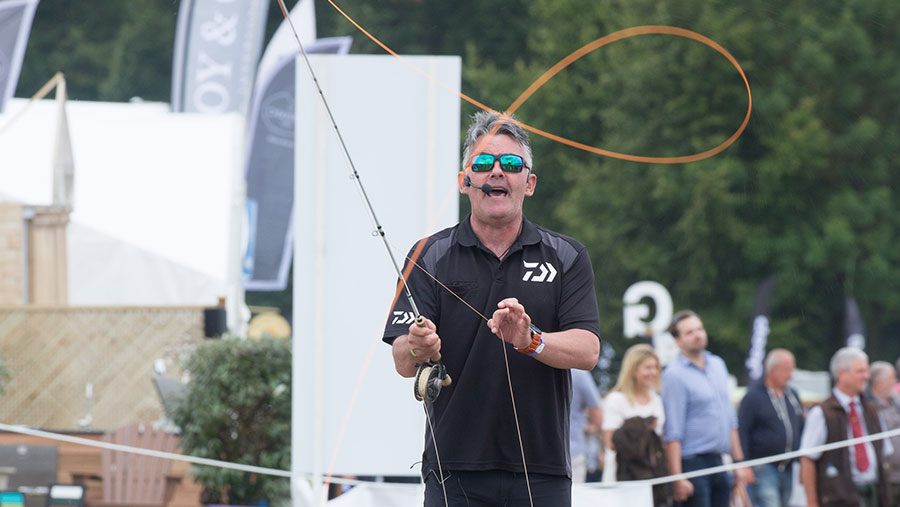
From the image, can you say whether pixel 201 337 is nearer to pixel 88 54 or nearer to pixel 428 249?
pixel 428 249

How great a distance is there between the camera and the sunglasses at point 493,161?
4051mm

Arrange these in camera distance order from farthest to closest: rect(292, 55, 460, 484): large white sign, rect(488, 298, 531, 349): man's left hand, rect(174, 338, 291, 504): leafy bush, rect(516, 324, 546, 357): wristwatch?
rect(174, 338, 291, 504): leafy bush < rect(292, 55, 460, 484): large white sign < rect(516, 324, 546, 357): wristwatch < rect(488, 298, 531, 349): man's left hand

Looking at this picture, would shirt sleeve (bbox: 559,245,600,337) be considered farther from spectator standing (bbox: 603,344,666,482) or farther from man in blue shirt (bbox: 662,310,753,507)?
spectator standing (bbox: 603,344,666,482)

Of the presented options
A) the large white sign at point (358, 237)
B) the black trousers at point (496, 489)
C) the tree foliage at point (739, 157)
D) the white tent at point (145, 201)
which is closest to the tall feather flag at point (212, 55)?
the white tent at point (145, 201)

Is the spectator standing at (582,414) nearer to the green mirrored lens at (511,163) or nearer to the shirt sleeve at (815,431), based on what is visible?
the shirt sleeve at (815,431)

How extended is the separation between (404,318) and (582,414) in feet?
18.9

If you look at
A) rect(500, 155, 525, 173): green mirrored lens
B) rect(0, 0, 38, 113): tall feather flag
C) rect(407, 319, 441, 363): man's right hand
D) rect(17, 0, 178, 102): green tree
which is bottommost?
rect(407, 319, 441, 363): man's right hand

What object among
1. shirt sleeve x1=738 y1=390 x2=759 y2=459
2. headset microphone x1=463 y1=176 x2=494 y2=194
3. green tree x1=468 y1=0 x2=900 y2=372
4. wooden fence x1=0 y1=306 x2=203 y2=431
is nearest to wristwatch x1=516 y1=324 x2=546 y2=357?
headset microphone x1=463 y1=176 x2=494 y2=194

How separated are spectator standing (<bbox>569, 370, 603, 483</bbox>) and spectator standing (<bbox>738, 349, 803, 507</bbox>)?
1063 mm

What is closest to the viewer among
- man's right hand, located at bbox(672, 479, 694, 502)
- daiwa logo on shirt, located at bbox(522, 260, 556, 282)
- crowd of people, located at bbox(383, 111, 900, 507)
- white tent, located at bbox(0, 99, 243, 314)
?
crowd of people, located at bbox(383, 111, 900, 507)

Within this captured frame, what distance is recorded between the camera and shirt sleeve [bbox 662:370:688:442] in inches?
328

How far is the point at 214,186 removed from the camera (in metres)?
21.1

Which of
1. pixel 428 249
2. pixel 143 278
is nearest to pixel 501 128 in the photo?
pixel 428 249

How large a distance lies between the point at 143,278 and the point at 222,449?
30.3 feet
